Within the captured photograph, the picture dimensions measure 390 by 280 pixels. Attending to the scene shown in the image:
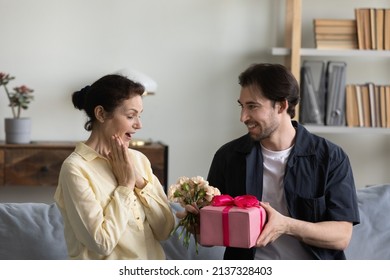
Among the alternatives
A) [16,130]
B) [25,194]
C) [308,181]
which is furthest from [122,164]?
[25,194]

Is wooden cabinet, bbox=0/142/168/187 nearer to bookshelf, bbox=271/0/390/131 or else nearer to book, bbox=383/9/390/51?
bookshelf, bbox=271/0/390/131

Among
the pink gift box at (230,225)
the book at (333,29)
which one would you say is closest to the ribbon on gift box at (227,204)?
the pink gift box at (230,225)

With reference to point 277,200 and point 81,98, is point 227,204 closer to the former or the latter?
point 277,200

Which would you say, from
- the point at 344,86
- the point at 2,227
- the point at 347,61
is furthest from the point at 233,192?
the point at 347,61

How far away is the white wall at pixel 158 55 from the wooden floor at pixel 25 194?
12.3 inches

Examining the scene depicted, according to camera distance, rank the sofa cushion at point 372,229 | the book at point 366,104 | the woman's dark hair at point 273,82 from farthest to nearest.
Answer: the book at point 366,104, the sofa cushion at point 372,229, the woman's dark hair at point 273,82

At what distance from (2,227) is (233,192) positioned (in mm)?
787

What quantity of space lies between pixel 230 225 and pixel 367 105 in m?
2.59

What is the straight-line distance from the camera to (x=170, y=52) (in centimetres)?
466

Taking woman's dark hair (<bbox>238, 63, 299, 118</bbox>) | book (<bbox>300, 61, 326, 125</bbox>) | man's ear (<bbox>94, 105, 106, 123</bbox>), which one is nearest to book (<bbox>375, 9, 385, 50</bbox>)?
book (<bbox>300, 61, 326, 125</bbox>)

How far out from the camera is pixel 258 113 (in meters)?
2.47

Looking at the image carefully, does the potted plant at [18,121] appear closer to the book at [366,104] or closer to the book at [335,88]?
the book at [335,88]

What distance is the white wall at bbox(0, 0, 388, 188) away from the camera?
459 cm

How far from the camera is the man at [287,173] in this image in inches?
95.3
